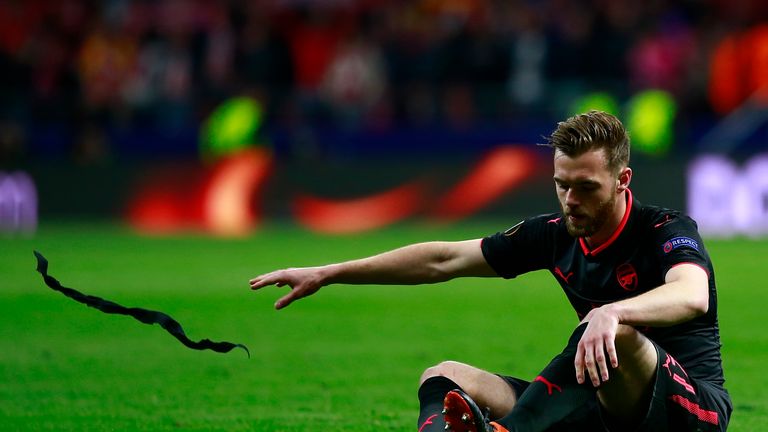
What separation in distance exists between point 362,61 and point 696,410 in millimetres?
16257

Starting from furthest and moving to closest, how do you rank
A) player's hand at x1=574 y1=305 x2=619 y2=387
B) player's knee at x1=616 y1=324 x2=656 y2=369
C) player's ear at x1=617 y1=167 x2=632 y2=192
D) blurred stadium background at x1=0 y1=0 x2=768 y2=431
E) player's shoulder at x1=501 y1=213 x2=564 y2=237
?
blurred stadium background at x1=0 y1=0 x2=768 y2=431 → player's shoulder at x1=501 y1=213 x2=564 y2=237 → player's ear at x1=617 y1=167 x2=632 y2=192 → player's knee at x1=616 y1=324 x2=656 y2=369 → player's hand at x1=574 y1=305 x2=619 y2=387

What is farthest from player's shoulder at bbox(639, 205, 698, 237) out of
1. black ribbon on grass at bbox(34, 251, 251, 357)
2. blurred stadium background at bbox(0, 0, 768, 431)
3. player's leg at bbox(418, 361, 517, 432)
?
blurred stadium background at bbox(0, 0, 768, 431)

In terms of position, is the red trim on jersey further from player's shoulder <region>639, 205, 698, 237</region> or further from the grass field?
the grass field

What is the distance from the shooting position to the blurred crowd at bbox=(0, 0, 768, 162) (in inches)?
774

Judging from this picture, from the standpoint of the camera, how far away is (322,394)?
23.6 feet

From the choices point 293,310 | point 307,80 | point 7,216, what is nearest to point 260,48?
point 307,80

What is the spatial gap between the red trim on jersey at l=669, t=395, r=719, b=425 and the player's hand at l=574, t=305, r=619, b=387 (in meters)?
0.39

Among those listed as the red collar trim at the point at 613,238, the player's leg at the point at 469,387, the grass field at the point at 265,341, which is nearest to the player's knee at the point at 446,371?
the player's leg at the point at 469,387

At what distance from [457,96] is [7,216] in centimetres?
697

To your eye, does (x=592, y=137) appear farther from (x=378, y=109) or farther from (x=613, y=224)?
(x=378, y=109)

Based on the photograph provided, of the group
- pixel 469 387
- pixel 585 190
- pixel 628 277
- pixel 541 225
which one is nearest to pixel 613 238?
pixel 628 277

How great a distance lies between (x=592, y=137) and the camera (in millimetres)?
4895

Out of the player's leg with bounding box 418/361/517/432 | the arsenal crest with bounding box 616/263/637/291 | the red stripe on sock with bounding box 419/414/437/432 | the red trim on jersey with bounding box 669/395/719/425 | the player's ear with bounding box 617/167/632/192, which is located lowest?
the red trim on jersey with bounding box 669/395/719/425

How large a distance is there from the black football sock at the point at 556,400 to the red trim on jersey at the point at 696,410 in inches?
11.4
